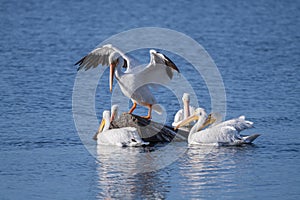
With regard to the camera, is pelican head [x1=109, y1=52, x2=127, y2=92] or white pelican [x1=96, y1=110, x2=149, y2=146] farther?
pelican head [x1=109, y1=52, x2=127, y2=92]

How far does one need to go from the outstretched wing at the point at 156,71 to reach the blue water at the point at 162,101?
2.91ft

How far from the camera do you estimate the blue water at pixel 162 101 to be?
24.4 ft

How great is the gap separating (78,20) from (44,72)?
7.70m

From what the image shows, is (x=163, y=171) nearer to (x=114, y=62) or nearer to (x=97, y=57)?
(x=114, y=62)

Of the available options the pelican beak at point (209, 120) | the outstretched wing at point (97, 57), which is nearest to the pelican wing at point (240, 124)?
the pelican beak at point (209, 120)

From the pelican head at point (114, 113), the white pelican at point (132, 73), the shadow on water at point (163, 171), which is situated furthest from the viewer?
the white pelican at point (132, 73)

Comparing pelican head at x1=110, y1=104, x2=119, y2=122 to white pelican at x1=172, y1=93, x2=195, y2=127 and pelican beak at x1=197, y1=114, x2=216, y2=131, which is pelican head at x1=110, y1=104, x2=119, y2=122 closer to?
white pelican at x1=172, y1=93, x2=195, y2=127

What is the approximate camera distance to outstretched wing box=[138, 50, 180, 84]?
959cm

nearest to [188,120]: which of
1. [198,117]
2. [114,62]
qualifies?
[198,117]

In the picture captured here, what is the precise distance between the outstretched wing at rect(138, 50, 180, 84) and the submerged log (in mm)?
574

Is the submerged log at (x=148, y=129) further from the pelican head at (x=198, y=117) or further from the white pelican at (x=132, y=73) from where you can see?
the white pelican at (x=132, y=73)

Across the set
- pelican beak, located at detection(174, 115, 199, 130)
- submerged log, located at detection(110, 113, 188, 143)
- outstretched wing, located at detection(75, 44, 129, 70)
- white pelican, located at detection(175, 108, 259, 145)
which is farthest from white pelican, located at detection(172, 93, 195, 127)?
outstretched wing, located at detection(75, 44, 129, 70)

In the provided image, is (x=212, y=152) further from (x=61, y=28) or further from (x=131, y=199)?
(x=61, y=28)

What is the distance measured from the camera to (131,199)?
698cm
